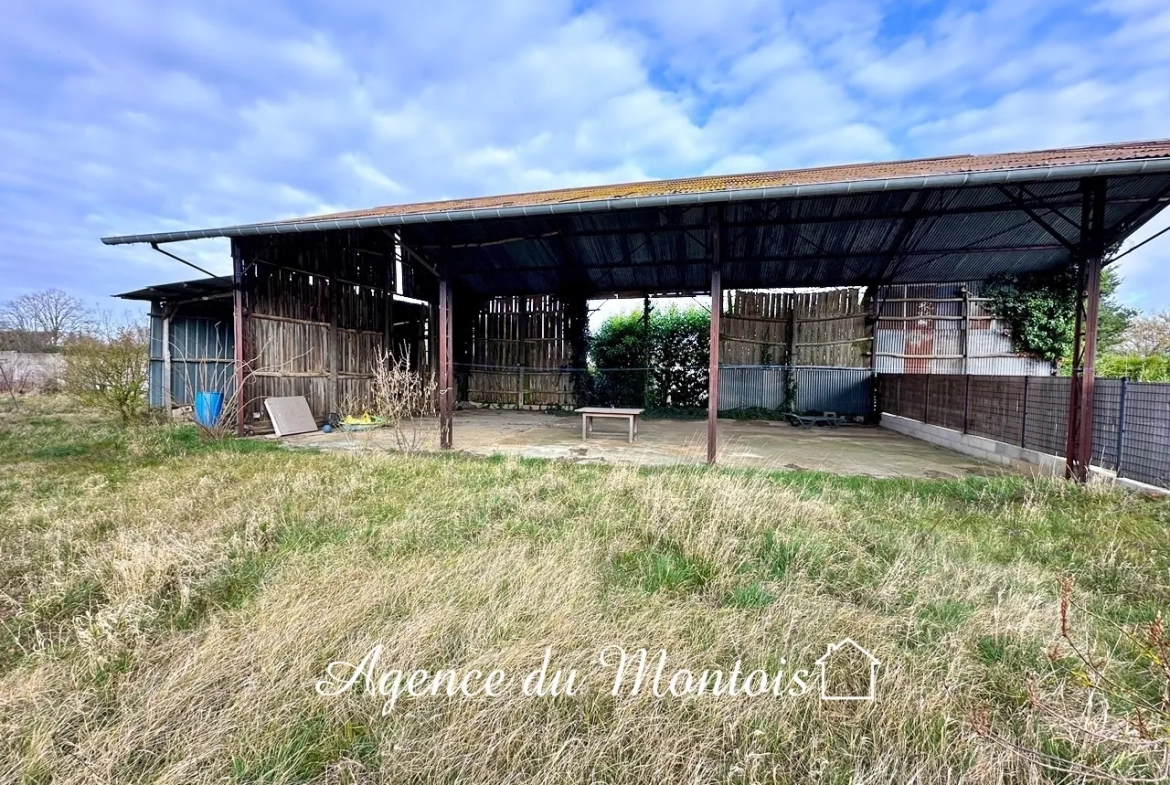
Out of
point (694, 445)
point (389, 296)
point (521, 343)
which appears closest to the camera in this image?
point (694, 445)

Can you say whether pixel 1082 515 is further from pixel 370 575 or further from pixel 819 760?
pixel 370 575

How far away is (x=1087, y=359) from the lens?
4418mm

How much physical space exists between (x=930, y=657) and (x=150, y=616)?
9.99ft

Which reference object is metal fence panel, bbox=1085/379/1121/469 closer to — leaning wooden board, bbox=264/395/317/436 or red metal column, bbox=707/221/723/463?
red metal column, bbox=707/221/723/463

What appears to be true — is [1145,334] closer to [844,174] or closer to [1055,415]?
[844,174]

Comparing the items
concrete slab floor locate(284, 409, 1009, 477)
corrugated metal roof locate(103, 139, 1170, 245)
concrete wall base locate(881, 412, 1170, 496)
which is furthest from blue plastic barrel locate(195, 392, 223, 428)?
concrete wall base locate(881, 412, 1170, 496)

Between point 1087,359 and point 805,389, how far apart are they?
21.3 ft

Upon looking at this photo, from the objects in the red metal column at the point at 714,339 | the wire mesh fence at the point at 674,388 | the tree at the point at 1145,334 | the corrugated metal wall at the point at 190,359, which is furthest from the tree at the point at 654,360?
the tree at the point at 1145,334

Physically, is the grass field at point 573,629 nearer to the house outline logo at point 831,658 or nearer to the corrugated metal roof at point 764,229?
the house outline logo at point 831,658

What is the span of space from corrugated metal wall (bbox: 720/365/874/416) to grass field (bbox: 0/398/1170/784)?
23.7ft

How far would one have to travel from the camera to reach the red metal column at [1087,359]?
4.37m

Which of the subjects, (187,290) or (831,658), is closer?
(831,658)

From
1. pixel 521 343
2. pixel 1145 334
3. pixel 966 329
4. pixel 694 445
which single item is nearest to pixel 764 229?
pixel 694 445

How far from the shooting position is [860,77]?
835cm
